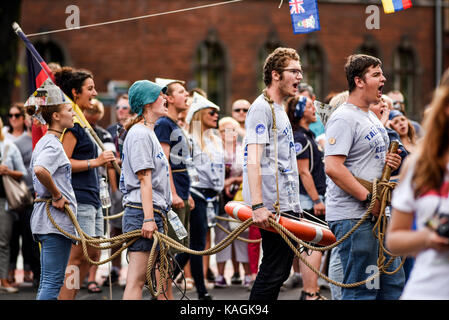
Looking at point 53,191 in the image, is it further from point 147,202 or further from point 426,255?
point 426,255

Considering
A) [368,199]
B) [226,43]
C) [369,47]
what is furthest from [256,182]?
[369,47]

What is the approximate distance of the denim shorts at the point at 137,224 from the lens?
5629 mm

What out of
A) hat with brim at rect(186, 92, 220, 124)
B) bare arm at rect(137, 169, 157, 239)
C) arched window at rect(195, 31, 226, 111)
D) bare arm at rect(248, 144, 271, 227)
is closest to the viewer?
bare arm at rect(248, 144, 271, 227)

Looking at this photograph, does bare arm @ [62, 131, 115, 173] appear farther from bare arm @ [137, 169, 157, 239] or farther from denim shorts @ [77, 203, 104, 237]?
bare arm @ [137, 169, 157, 239]

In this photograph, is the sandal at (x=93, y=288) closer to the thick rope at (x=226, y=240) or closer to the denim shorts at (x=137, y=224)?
the thick rope at (x=226, y=240)

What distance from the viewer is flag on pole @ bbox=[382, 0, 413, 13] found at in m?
6.54

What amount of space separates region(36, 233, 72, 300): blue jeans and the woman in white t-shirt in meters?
3.19

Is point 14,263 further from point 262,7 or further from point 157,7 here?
point 262,7

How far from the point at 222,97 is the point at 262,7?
11.0 feet

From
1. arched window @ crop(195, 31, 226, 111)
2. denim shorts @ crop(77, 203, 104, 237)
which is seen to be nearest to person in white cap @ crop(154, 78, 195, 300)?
denim shorts @ crop(77, 203, 104, 237)

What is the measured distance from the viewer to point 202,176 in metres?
8.26

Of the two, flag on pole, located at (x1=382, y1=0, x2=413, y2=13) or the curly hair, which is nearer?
the curly hair

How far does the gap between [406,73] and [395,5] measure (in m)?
22.8

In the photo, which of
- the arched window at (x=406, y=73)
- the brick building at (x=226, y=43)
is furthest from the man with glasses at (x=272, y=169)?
the arched window at (x=406, y=73)
